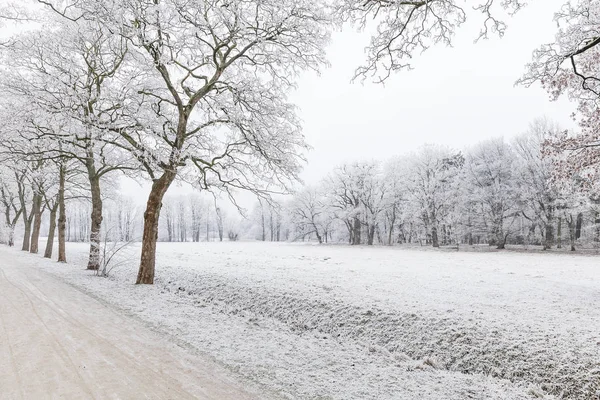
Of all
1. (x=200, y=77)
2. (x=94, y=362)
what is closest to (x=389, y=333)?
(x=94, y=362)

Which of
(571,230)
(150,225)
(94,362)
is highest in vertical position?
(150,225)

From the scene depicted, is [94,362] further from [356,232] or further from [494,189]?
[356,232]

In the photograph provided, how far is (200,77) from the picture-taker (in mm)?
12047

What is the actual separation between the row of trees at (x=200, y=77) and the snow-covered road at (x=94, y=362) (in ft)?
17.5

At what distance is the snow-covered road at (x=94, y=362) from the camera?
13.3 ft

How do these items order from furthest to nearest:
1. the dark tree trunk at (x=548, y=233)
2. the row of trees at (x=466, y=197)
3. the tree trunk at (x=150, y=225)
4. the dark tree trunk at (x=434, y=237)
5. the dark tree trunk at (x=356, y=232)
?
the dark tree trunk at (x=356, y=232) < the dark tree trunk at (x=434, y=237) < the row of trees at (x=466, y=197) < the dark tree trunk at (x=548, y=233) < the tree trunk at (x=150, y=225)

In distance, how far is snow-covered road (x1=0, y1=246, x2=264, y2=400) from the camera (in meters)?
4.04

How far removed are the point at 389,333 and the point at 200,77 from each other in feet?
34.6

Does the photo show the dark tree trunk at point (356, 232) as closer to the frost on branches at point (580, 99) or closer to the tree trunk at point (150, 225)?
the frost on branches at point (580, 99)

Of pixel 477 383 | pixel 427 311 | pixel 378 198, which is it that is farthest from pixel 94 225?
pixel 378 198

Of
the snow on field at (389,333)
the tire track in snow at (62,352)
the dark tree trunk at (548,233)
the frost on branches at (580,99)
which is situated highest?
the frost on branches at (580,99)

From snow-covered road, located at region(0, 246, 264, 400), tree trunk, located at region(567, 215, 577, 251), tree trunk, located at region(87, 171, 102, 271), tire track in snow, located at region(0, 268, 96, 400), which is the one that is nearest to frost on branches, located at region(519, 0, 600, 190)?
snow-covered road, located at region(0, 246, 264, 400)

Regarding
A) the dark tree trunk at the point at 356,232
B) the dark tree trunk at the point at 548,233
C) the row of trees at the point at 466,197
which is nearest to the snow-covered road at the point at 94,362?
the row of trees at the point at 466,197

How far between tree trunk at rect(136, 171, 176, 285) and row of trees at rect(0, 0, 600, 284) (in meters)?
0.04
